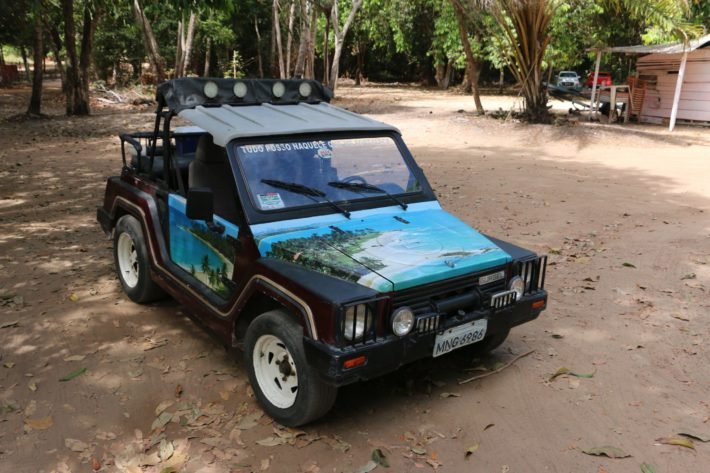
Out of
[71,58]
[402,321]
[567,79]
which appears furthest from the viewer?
[567,79]

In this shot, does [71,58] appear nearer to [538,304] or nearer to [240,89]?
[240,89]

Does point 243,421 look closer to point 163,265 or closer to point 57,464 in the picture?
point 57,464

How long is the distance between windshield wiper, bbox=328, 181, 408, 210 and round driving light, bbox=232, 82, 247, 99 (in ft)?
3.80

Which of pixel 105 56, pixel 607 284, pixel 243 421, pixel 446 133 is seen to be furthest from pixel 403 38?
pixel 243 421

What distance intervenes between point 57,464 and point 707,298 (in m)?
5.27

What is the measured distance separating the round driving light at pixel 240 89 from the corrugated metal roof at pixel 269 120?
0.38 ft

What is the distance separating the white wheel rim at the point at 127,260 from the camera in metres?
5.32

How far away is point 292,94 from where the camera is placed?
193 inches

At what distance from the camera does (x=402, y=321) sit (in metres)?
3.20

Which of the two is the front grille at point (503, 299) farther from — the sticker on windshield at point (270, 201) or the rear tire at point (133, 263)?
the rear tire at point (133, 263)

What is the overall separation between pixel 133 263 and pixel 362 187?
241 cm

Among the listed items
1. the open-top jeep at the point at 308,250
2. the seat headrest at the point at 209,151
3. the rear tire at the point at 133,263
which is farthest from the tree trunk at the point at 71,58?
the seat headrest at the point at 209,151

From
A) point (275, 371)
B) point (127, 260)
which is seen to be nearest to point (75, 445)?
point (275, 371)

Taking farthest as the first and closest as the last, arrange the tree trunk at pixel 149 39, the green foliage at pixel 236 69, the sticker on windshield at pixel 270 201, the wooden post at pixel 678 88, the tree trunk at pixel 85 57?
1. the green foliage at pixel 236 69
2. the tree trunk at pixel 149 39
3. the tree trunk at pixel 85 57
4. the wooden post at pixel 678 88
5. the sticker on windshield at pixel 270 201
